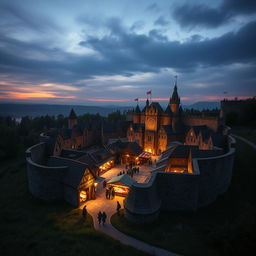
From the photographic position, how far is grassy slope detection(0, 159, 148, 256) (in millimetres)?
15602

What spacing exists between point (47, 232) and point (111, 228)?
23.6 ft

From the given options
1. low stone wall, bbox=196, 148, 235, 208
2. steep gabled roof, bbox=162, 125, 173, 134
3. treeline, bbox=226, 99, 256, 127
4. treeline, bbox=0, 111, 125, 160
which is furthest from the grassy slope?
treeline, bbox=226, 99, 256, 127

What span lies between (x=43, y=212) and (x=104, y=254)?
1256 cm

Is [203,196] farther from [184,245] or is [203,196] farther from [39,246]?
[39,246]

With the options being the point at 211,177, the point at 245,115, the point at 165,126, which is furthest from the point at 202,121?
the point at 211,177

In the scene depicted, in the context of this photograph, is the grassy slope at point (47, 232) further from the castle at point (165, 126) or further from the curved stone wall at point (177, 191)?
the castle at point (165, 126)

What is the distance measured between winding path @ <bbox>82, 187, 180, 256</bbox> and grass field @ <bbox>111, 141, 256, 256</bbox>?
1.73ft

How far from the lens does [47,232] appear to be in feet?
60.0

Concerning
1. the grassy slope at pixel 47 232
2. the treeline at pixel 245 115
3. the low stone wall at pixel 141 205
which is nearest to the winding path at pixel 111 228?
the grassy slope at pixel 47 232

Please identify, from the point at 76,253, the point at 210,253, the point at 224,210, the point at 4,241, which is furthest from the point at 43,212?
the point at 224,210

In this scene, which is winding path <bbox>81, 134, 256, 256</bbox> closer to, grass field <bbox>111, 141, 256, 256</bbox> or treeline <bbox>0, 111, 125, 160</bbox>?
grass field <bbox>111, 141, 256, 256</bbox>

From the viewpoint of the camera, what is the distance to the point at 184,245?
647 inches

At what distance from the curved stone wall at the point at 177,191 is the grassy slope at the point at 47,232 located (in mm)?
4870

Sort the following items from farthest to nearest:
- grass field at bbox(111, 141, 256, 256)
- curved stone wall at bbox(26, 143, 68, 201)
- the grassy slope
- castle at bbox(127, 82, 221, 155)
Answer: castle at bbox(127, 82, 221, 155), curved stone wall at bbox(26, 143, 68, 201), the grassy slope, grass field at bbox(111, 141, 256, 256)
